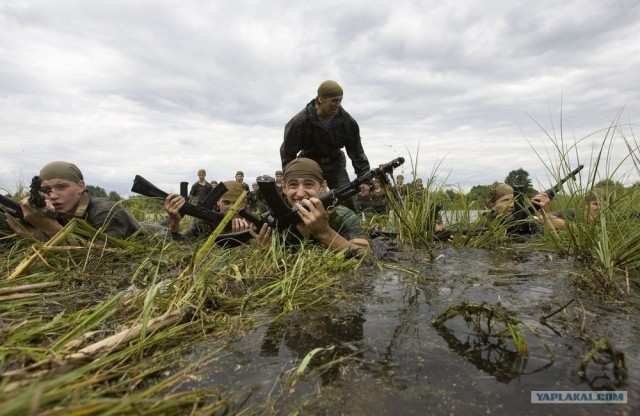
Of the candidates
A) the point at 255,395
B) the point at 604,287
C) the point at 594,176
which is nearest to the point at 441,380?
the point at 255,395

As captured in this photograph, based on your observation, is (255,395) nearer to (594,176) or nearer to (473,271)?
(473,271)

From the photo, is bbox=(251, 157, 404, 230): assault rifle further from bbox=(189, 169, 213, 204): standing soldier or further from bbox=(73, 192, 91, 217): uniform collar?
bbox=(189, 169, 213, 204): standing soldier

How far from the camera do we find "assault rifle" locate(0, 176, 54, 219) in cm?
311

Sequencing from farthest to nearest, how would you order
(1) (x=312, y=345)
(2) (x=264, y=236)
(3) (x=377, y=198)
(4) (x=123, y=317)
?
(3) (x=377, y=198) → (2) (x=264, y=236) → (4) (x=123, y=317) → (1) (x=312, y=345)

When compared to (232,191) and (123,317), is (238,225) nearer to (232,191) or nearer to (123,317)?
(232,191)

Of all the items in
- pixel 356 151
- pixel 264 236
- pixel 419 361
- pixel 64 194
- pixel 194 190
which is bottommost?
pixel 419 361

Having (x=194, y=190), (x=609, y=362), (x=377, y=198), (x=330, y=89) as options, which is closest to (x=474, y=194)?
(x=330, y=89)

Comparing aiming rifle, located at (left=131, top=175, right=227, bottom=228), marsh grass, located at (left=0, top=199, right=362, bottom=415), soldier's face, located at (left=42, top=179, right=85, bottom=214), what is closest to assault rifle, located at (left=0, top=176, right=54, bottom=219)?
soldier's face, located at (left=42, top=179, right=85, bottom=214)

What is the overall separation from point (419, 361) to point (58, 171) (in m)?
3.85

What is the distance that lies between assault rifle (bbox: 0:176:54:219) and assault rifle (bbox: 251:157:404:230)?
5.95 ft

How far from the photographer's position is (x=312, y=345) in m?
1.41

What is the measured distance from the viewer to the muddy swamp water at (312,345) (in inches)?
39.5

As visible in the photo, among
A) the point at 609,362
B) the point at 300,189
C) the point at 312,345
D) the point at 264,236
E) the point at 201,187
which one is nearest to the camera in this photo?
the point at 609,362

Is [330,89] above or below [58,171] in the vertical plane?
above
